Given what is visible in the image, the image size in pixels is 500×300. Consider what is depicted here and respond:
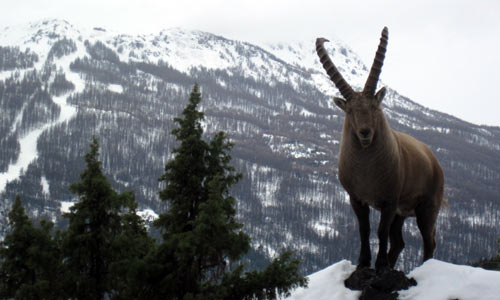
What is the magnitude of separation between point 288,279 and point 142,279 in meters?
3.16

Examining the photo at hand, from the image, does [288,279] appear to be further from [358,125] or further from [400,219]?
[358,125]

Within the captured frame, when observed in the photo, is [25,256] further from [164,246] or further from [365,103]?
[365,103]

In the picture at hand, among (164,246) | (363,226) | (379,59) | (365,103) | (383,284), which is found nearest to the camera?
(365,103)

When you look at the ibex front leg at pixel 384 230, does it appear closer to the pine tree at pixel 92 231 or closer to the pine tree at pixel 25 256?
the pine tree at pixel 92 231

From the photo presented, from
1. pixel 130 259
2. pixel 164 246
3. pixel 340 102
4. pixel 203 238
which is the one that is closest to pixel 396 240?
pixel 340 102

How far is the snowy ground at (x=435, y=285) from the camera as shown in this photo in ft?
25.6

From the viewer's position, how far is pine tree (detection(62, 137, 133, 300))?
12.7 meters

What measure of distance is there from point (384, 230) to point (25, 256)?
11203 millimetres

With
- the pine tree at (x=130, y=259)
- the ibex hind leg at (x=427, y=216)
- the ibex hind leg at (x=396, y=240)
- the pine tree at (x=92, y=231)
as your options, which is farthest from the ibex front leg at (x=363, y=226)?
the pine tree at (x=92, y=231)

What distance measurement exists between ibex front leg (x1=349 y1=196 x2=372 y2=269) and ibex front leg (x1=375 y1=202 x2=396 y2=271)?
0.44 m

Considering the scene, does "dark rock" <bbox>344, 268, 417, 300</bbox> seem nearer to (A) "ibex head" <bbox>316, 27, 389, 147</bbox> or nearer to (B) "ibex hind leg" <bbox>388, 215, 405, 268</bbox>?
(B) "ibex hind leg" <bbox>388, 215, 405, 268</bbox>

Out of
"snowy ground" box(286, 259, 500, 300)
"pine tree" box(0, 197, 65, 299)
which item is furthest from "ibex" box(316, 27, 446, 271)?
"pine tree" box(0, 197, 65, 299)

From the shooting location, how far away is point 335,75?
348 inches

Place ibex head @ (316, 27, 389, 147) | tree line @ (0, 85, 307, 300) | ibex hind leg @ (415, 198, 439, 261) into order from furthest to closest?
1. ibex hind leg @ (415, 198, 439, 261)
2. tree line @ (0, 85, 307, 300)
3. ibex head @ (316, 27, 389, 147)
